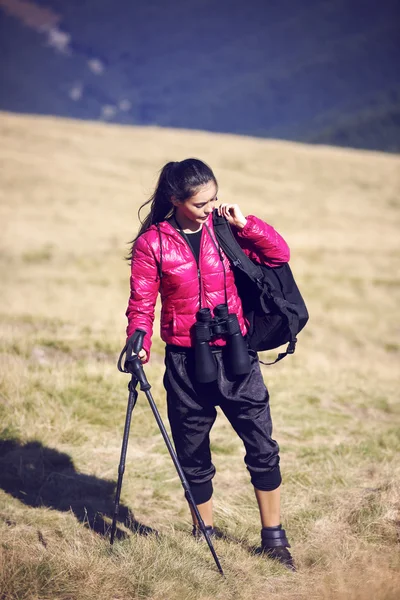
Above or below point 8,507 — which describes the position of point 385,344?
above

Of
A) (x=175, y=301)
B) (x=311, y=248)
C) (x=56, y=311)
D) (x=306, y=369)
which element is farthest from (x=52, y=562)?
(x=311, y=248)

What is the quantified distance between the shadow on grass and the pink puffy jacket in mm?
1669

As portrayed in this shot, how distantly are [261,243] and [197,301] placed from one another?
560mm

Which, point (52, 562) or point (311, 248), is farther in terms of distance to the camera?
point (311, 248)

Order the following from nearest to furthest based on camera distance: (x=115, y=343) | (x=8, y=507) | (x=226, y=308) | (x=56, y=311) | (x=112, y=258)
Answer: (x=226, y=308)
(x=8, y=507)
(x=115, y=343)
(x=56, y=311)
(x=112, y=258)

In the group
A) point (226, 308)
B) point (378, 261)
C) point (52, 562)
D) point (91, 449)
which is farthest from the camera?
point (378, 261)

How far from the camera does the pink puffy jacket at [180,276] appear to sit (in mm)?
3852

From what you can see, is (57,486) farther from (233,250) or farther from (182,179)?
(182,179)

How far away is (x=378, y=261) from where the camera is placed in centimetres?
2289

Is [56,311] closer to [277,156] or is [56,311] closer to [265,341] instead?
[265,341]

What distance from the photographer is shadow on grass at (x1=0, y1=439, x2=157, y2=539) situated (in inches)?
191

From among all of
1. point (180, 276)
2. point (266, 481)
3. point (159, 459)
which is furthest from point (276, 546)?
point (159, 459)

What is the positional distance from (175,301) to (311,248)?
65.7 feet

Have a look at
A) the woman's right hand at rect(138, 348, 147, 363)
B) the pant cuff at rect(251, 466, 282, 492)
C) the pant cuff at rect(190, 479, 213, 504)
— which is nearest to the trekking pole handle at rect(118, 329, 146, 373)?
the woman's right hand at rect(138, 348, 147, 363)
